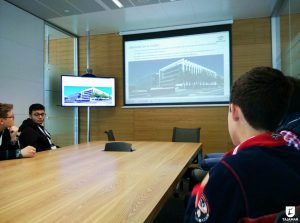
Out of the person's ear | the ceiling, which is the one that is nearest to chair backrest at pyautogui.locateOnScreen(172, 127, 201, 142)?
the ceiling

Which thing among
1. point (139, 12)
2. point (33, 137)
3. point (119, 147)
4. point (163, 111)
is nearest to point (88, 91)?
point (163, 111)

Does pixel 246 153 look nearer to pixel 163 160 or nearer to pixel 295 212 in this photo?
pixel 295 212

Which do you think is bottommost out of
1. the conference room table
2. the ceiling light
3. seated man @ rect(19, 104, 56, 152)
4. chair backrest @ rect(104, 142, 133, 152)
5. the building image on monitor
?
the conference room table

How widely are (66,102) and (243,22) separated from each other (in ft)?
13.3

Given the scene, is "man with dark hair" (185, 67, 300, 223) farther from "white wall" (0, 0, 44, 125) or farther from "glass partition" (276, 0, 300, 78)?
"white wall" (0, 0, 44, 125)

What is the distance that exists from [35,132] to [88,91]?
2628mm

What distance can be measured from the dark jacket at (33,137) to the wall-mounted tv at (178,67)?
2.87m

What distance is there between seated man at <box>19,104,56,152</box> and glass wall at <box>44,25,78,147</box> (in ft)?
6.81

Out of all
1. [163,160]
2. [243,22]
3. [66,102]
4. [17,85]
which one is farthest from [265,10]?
[17,85]

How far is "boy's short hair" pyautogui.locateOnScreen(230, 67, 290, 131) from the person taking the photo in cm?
91

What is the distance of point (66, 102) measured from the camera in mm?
5590

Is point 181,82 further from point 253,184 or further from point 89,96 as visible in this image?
point 253,184

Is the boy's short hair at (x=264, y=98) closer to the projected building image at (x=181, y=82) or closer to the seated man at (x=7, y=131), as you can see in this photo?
the seated man at (x=7, y=131)

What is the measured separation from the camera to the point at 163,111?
5836mm
